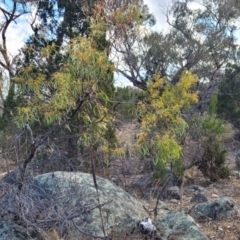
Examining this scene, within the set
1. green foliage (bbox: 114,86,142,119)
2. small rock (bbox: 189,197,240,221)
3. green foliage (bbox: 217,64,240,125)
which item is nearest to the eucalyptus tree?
green foliage (bbox: 217,64,240,125)

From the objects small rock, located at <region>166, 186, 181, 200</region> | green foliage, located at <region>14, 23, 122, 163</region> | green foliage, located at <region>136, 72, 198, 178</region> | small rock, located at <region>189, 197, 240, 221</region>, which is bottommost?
small rock, located at <region>189, 197, 240, 221</region>

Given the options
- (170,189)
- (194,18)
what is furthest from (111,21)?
(194,18)

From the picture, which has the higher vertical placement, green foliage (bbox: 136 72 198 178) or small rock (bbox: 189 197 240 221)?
green foliage (bbox: 136 72 198 178)

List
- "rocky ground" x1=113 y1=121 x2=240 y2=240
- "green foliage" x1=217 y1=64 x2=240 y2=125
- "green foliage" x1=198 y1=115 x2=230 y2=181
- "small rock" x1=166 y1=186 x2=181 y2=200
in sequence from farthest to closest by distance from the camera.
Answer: "green foliage" x1=217 y1=64 x2=240 y2=125 < "green foliage" x1=198 y1=115 x2=230 y2=181 < "small rock" x1=166 y1=186 x2=181 y2=200 < "rocky ground" x1=113 y1=121 x2=240 y2=240

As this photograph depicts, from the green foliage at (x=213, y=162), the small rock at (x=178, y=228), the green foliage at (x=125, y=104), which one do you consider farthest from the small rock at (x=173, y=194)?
the small rock at (x=178, y=228)

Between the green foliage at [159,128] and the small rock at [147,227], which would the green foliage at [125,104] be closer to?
the green foliage at [159,128]

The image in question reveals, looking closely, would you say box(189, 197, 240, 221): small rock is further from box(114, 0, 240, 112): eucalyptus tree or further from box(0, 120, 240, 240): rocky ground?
box(114, 0, 240, 112): eucalyptus tree

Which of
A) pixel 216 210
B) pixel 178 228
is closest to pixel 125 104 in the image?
pixel 216 210

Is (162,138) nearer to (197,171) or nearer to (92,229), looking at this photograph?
(92,229)

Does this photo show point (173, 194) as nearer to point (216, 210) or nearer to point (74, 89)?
point (216, 210)

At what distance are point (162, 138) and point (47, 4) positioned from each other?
8552 mm

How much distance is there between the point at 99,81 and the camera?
4.42 meters

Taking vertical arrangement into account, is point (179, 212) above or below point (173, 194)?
below

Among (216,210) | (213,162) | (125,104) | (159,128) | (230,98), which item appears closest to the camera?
(159,128)
